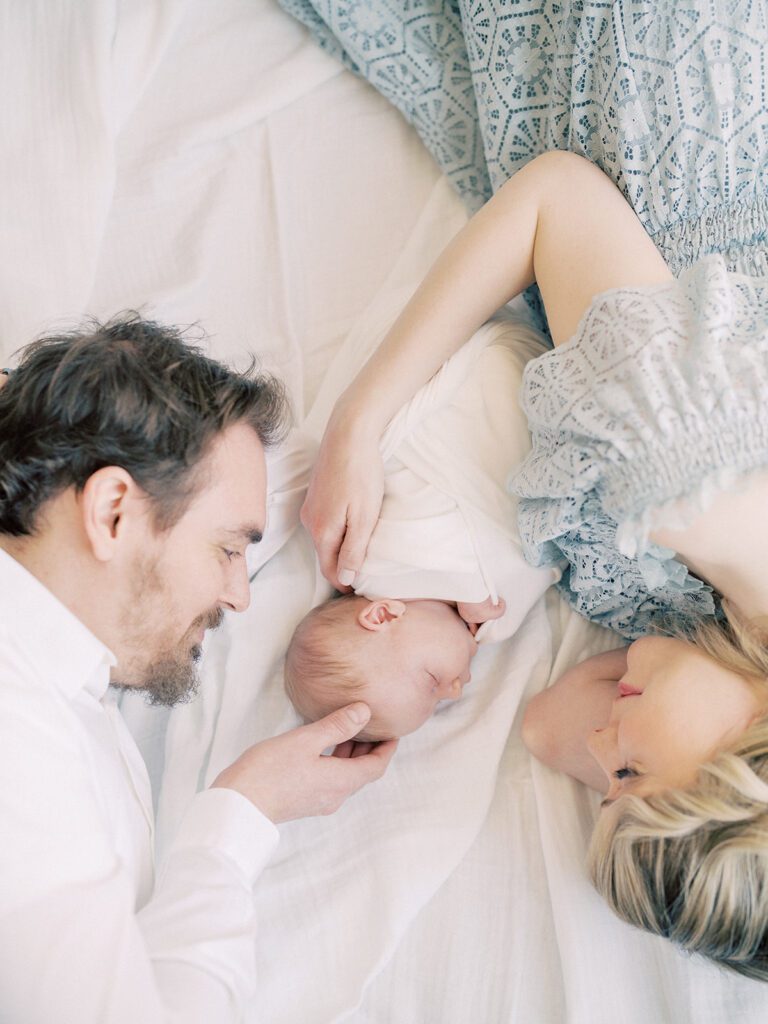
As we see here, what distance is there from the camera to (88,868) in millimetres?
1045

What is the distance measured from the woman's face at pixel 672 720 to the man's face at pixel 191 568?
0.59 m

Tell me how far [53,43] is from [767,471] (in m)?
Answer: 1.49

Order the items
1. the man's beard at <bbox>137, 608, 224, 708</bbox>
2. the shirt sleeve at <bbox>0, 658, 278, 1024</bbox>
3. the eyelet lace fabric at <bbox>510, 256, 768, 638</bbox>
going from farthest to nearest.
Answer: the man's beard at <bbox>137, 608, 224, 708</bbox> → the eyelet lace fabric at <bbox>510, 256, 768, 638</bbox> → the shirt sleeve at <bbox>0, 658, 278, 1024</bbox>

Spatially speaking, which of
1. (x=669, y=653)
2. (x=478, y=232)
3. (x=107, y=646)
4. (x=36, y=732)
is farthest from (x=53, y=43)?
(x=669, y=653)

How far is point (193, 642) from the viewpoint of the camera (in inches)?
52.4

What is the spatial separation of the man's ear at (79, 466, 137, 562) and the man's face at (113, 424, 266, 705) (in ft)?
0.12

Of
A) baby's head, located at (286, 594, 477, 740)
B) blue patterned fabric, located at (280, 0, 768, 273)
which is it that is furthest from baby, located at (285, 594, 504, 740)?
blue patterned fabric, located at (280, 0, 768, 273)

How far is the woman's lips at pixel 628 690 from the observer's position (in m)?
1.31

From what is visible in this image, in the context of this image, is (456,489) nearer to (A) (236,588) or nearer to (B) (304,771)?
(A) (236,588)

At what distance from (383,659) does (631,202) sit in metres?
0.83

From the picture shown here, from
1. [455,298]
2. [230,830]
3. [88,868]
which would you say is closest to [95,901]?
[88,868]

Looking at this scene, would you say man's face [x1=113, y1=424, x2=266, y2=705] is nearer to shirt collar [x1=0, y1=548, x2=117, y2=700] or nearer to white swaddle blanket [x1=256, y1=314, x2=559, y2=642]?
shirt collar [x1=0, y1=548, x2=117, y2=700]

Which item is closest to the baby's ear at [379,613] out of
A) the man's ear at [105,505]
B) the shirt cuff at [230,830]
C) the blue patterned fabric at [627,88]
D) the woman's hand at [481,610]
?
the woman's hand at [481,610]

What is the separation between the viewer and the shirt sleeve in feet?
3.22
